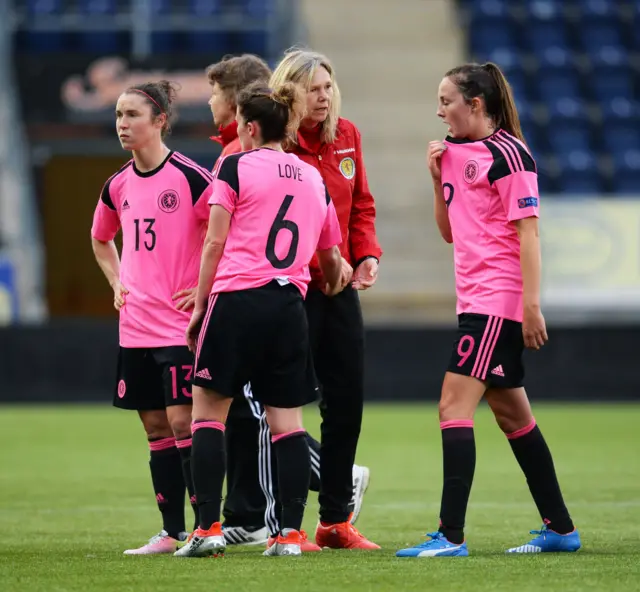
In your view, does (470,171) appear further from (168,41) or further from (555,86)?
(555,86)

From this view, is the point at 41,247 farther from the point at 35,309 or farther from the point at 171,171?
the point at 171,171

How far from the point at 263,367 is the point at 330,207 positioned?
0.68 meters

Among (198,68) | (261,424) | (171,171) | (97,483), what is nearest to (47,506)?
(97,483)

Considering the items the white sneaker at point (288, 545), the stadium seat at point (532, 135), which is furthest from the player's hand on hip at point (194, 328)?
the stadium seat at point (532, 135)

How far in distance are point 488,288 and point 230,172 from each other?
1069mm

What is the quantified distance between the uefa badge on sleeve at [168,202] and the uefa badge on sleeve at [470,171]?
1.18m

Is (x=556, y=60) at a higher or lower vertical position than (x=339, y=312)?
higher

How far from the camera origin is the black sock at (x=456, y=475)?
5.09 metres

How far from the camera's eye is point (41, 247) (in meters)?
17.6

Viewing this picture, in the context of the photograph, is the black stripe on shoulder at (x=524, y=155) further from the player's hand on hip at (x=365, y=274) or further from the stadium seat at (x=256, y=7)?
the stadium seat at (x=256, y=7)

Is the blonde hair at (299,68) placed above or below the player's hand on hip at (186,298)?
above

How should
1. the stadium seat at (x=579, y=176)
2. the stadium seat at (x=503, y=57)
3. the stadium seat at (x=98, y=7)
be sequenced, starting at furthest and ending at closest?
the stadium seat at (x=503, y=57) < the stadium seat at (x=98, y=7) < the stadium seat at (x=579, y=176)

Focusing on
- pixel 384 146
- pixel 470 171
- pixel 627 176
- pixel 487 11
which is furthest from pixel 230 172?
pixel 487 11

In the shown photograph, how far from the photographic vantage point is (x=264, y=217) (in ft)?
16.6
